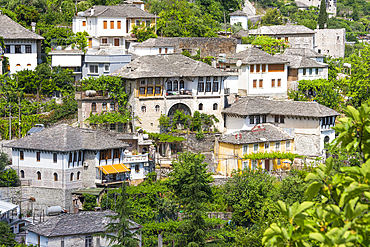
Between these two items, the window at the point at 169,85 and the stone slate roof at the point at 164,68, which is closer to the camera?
the stone slate roof at the point at 164,68

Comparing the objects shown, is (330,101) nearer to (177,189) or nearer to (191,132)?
(191,132)

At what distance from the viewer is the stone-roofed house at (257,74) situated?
59312 millimetres

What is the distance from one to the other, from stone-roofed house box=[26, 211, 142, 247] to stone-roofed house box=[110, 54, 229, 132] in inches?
637

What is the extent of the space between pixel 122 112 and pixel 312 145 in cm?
1745

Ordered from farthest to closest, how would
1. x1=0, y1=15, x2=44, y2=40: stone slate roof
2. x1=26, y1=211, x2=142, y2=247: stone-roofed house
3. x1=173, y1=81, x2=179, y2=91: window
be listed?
x1=0, y1=15, x2=44, y2=40: stone slate roof, x1=173, y1=81, x2=179, y2=91: window, x1=26, y1=211, x2=142, y2=247: stone-roofed house

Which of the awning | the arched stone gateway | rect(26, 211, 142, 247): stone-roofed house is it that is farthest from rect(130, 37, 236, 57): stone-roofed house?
rect(26, 211, 142, 247): stone-roofed house

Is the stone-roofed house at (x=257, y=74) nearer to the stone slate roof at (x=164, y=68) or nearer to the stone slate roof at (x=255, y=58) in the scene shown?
the stone slate roof at (x=255, y=58)

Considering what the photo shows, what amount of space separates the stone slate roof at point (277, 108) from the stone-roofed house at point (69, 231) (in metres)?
20.2

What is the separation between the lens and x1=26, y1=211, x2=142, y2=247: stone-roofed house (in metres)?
35.5

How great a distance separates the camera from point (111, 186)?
4397 cm

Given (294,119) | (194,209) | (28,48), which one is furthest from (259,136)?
(28,48)

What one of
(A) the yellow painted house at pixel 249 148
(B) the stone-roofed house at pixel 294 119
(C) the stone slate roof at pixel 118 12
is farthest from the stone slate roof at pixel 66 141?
(C) the stone slate roof at pixel 118 12

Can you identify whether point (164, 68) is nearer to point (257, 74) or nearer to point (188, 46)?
point (257, 74)

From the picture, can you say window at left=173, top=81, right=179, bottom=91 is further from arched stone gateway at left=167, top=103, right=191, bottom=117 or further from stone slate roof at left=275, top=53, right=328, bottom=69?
stone slate roof at left=275, top=53, right=328, bottom=69
